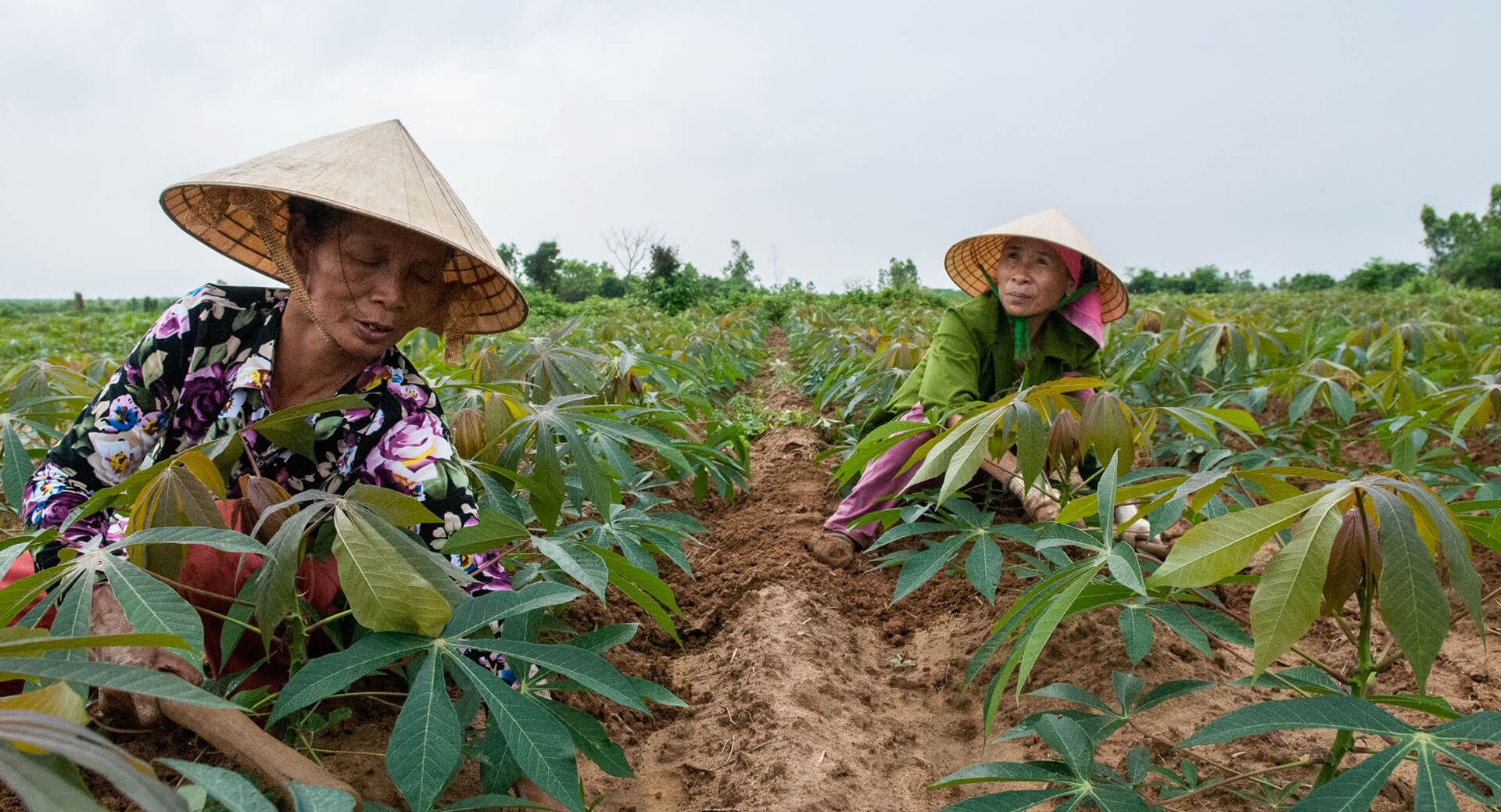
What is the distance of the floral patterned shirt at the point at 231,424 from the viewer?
1280mm

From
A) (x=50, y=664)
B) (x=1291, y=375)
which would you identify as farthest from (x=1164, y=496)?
(x=1291, y=375)

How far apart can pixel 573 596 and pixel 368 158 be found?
31.1 inches

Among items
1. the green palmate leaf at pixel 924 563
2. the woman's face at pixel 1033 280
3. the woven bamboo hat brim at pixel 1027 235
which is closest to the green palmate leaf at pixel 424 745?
the green palmate leaf at pixel 924 563

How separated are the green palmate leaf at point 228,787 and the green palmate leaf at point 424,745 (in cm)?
16

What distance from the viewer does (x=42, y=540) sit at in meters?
0.84

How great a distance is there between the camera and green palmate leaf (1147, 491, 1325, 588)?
0.77 meters

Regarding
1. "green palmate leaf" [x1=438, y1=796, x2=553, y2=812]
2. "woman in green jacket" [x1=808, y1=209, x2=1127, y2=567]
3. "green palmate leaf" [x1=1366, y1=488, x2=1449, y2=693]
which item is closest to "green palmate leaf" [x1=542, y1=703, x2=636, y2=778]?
"green palmate leaf" [x1=438, y1=796, x2=553, y2=812]

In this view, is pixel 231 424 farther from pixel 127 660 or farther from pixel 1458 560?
pixel 1458 560

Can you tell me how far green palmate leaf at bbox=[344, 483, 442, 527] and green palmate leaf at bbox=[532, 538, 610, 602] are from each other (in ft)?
0.50

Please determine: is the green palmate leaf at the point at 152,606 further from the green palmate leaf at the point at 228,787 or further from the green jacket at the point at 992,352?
the green jacket at the point at 992,352

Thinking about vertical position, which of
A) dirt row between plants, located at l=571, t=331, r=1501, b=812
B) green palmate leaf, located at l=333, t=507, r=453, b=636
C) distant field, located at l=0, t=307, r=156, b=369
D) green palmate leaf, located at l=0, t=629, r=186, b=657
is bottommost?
dirt row between plants, located at l=571, t=331, r=1501, b=812

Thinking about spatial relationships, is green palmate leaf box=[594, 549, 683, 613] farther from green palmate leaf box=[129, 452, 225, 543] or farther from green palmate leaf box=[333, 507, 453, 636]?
green palmate leaf box=[129, 452, 225, 543]

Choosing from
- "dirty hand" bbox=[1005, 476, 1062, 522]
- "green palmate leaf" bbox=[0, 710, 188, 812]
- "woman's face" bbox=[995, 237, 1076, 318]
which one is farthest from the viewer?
"woman's face" bbox=[995, 237, 1076, 318]

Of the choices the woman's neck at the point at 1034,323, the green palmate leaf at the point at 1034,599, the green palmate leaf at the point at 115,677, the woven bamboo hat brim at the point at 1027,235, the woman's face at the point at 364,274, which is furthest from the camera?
the woman's neck at the point at 1034,323
